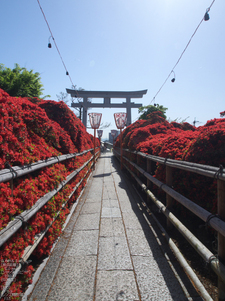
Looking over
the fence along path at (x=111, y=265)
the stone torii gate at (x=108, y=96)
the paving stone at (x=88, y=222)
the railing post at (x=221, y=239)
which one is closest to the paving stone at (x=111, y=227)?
the fence along path at (x=111, y=265)

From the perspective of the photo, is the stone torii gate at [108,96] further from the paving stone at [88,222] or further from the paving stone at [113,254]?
the paving stone at [113,254]

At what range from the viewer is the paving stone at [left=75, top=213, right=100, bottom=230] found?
112 inches

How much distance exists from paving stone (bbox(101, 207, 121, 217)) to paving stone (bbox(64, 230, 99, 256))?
656 millimetres

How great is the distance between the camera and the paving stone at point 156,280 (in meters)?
1.54

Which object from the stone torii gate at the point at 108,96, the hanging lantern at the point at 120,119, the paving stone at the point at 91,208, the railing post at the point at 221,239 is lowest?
the paving stone at the point at 91,208

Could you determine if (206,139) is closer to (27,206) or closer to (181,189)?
(181,189)

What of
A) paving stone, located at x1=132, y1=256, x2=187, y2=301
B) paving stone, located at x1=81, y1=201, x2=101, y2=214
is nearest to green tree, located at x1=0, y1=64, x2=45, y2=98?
paving stone, located at x1=81, y1=201, x2=101, y2=214

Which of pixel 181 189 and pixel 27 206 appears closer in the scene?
pixel 27 206

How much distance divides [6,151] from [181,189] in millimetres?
2178

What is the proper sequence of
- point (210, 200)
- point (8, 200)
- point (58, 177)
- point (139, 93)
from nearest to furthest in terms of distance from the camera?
point (8, 200)
point (210, 200)
point (58, 177)
point (139, 93)

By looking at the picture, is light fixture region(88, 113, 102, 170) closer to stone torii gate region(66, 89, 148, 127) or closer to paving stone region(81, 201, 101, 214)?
paving stone region(81, 201, 101, 214)

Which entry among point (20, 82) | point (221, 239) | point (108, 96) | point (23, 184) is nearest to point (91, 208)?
point (23, 184)

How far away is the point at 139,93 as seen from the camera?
1958 centimetres

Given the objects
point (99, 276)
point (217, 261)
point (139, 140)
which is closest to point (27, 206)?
point (99, 276)
